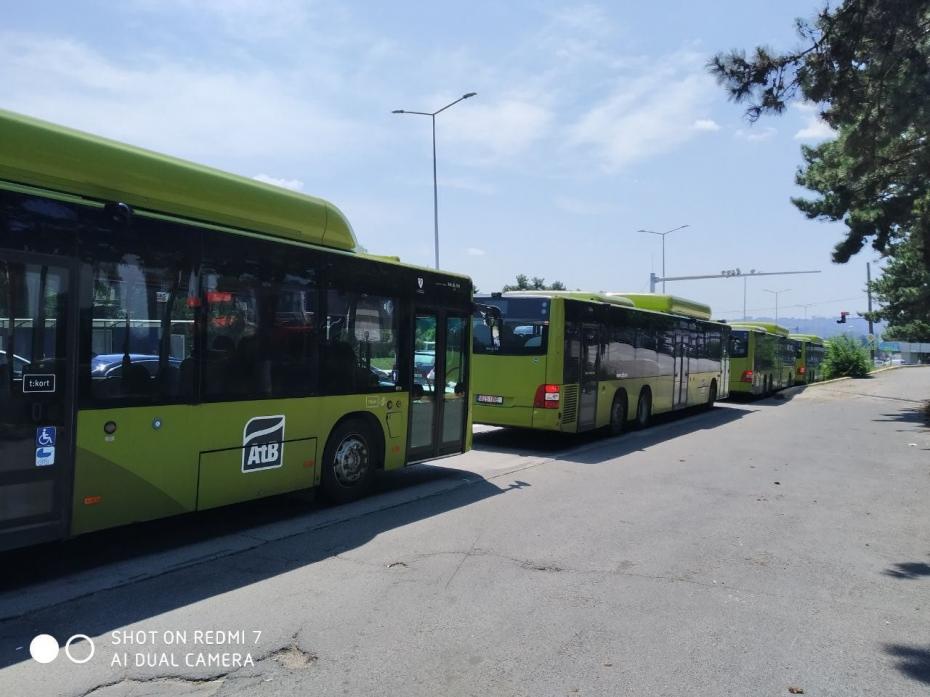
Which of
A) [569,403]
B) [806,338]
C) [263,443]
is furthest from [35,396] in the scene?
[806,338]

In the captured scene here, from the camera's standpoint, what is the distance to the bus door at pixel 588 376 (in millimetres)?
14250

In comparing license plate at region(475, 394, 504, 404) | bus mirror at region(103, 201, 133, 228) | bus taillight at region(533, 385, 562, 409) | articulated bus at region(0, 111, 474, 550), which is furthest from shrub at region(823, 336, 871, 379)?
bus mirror at region(103, 201, 133, 228)

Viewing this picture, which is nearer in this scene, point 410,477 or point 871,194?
point 410,477

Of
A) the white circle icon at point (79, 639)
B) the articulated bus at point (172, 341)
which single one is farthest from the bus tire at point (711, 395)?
the white circle icon at point (79, 639)

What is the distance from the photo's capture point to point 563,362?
13.5 metres

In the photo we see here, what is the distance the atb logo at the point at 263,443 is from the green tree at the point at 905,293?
18.3 m

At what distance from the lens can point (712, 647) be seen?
479 centimetres

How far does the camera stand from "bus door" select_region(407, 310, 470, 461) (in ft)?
32.0

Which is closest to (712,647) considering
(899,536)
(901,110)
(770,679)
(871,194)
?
(770,679)

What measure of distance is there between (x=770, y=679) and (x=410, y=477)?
22.3 ft

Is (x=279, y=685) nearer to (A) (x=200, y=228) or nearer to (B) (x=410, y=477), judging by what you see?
(A) (x=200, y=228)

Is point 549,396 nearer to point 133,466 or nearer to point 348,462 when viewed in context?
point 348,462

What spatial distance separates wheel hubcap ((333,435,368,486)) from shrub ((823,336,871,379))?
4216 cm

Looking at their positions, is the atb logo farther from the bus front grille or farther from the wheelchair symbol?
the bus front grille
